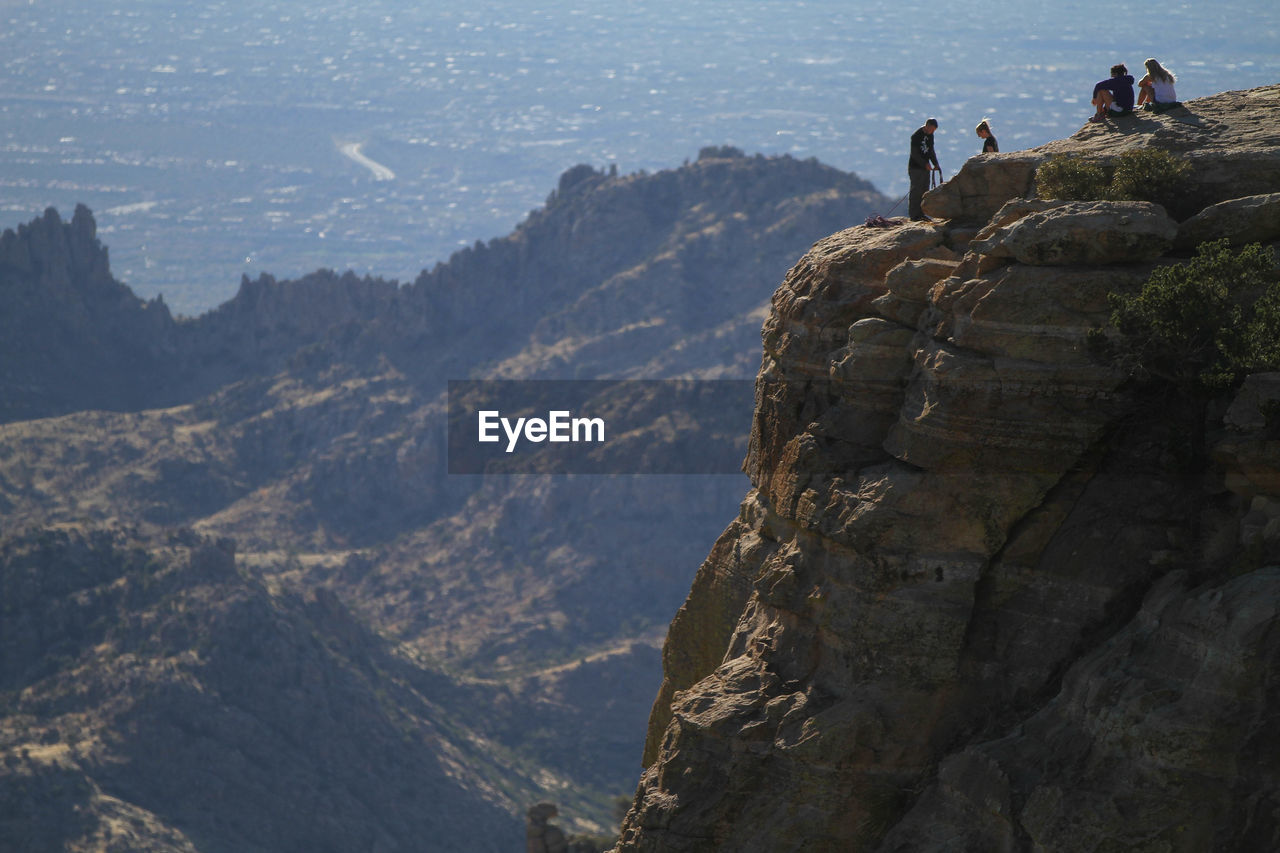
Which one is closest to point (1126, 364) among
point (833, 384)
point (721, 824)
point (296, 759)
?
point (833, 384)

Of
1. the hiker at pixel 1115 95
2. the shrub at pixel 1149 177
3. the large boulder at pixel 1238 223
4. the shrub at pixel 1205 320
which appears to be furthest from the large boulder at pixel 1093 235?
the hiker at pixel 1115 95

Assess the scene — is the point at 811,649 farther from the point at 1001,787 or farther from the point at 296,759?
the point at 296,759

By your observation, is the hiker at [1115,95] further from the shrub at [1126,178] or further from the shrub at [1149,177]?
the shrub at [1149,177]

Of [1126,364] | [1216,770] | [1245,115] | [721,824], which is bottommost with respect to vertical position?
[721,824]

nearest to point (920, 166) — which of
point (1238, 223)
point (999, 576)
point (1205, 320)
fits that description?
point (1238, 223)

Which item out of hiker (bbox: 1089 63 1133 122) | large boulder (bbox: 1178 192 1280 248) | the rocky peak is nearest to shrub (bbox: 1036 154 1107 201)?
the rocky peak
